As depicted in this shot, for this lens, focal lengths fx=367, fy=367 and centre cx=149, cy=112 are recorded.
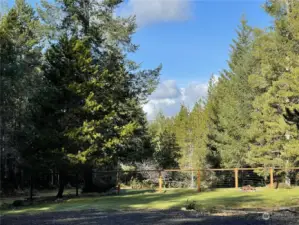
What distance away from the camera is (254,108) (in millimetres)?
25125

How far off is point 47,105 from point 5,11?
11.6 metres

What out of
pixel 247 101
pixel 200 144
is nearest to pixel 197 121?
pixel 200 144

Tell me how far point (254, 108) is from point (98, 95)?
1235 cm

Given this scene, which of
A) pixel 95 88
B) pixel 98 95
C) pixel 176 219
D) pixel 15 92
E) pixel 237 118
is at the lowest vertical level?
pixel 176 219

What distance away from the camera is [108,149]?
16.9 m

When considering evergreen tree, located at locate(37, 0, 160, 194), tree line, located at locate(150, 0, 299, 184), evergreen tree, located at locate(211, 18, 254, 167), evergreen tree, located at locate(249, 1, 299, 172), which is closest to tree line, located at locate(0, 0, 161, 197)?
evergreen tree, located at locate(37, 0, 160, 194)

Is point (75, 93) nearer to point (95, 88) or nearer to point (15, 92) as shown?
point (95, 88)

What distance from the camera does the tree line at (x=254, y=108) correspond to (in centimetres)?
1864

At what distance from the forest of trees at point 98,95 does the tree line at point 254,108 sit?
0.26ft

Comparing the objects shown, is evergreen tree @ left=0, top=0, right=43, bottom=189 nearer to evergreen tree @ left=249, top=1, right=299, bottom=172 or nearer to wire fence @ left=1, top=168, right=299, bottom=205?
wire fence @ left=1, top=168, right=299, bottom=205

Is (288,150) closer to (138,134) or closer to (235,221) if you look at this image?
(138,134)

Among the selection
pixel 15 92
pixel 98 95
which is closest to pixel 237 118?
pixel 98 95

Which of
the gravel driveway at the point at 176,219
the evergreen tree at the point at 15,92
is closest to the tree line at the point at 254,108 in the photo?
the gravel driveway at the point at 176,219

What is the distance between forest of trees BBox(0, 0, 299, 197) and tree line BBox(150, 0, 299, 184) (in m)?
0.08
